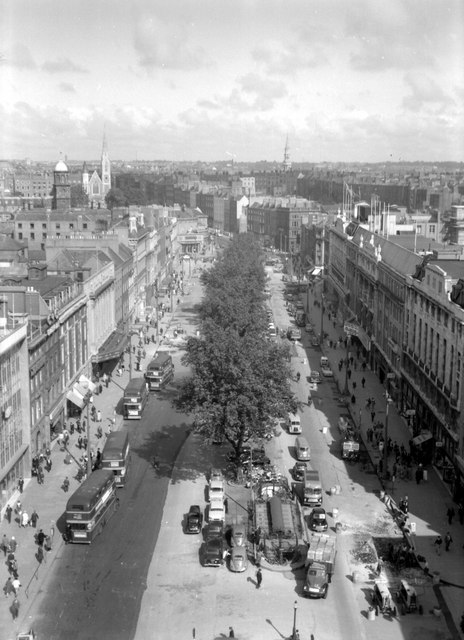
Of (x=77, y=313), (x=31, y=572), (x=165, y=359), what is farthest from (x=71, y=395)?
(x=31, y=572)

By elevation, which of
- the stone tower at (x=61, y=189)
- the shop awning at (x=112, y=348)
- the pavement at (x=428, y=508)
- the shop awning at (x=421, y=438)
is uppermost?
the stone tower at (x=61, y=189)

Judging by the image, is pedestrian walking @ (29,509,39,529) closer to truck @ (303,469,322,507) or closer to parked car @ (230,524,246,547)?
parked car @ (230,524,246,547)

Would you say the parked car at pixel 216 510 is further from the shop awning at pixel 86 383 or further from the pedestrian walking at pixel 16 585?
the shop awning at pixel 86 383

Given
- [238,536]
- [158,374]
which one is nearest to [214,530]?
[238,536]

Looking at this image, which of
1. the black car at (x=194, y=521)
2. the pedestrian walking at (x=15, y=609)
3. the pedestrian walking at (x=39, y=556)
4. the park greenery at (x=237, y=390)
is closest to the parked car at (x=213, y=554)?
the black car at (x=194, y=521)

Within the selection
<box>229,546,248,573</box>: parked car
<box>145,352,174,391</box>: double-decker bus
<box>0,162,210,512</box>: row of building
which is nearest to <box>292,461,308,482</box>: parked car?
<box>229,546,248,573</box>: parked car

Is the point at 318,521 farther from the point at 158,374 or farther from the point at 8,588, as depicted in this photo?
the point at 158,374
